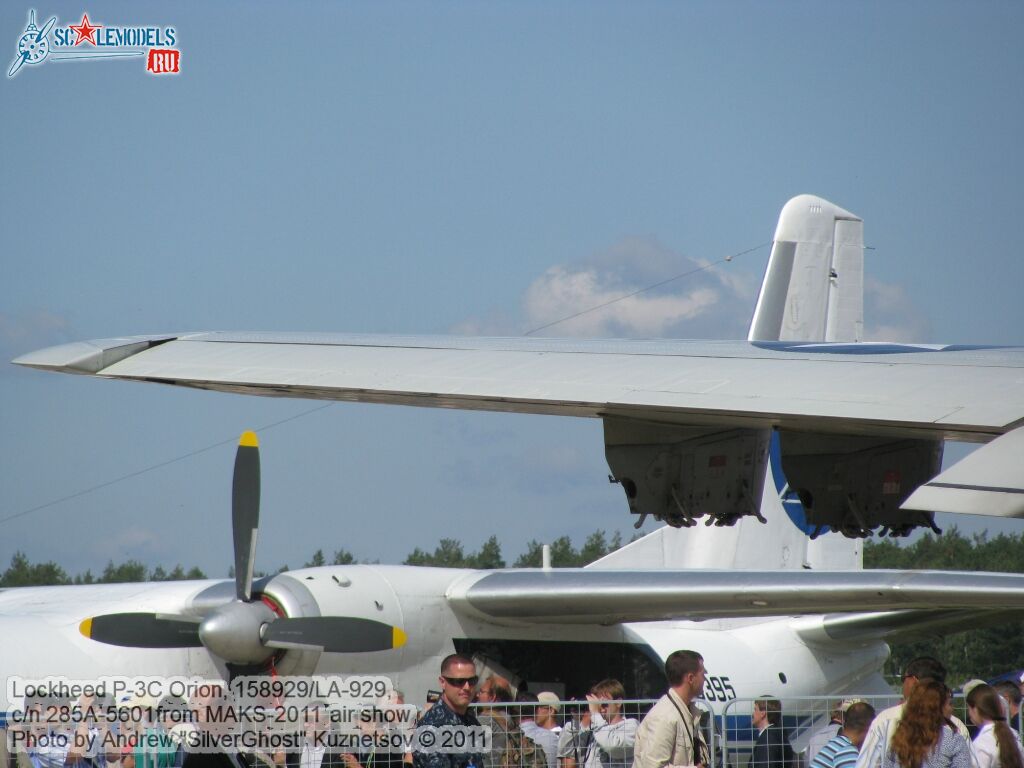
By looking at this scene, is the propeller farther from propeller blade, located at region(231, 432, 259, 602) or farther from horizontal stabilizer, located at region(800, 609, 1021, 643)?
horizontal stabilizer, located at region(800, 609, 1021, 643)

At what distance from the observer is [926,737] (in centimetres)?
536

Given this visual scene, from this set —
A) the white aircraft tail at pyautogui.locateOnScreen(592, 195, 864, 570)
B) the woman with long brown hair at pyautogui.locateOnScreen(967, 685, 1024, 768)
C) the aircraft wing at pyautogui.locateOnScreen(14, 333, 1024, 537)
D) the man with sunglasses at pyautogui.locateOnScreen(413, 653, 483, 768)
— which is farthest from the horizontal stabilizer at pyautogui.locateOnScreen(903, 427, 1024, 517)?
the white aircraft tail at pyautogui.locateOnScreen(592, 195, 864, 570)

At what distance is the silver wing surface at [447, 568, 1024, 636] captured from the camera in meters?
12.3

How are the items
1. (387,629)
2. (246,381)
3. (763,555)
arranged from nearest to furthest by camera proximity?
A: (246,381) → (387,629) → (763,555)

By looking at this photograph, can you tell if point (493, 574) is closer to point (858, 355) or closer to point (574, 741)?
point (574, 741)

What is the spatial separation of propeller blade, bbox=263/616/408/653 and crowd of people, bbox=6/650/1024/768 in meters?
0.62

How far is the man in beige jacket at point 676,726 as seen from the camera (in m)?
5.93

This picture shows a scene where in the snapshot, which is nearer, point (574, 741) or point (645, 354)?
point (645, 354)

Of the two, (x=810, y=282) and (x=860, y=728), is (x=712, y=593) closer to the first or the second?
(x=810, y=282)

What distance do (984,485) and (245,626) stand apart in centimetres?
937

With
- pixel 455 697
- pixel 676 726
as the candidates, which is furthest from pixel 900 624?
pixel 455 697

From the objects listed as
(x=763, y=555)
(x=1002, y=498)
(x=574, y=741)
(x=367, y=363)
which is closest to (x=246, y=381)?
(x=367, y=363)

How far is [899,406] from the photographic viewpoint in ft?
14.6

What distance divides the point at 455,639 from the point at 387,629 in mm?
1645
